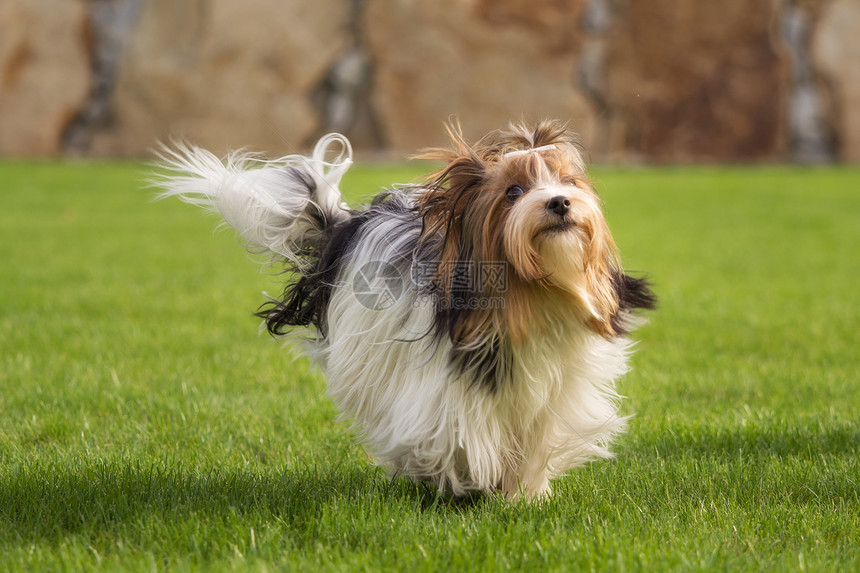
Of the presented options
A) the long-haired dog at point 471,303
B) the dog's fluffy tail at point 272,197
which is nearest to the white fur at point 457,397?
the long-haired dog at point 471,303

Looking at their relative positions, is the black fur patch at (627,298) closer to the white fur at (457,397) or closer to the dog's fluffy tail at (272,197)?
the white fur at (457,397)

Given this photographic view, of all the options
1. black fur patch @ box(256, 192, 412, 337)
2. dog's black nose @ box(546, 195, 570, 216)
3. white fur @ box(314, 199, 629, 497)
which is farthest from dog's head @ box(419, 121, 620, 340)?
black fur patch @ box(256, 192, 412, 337)

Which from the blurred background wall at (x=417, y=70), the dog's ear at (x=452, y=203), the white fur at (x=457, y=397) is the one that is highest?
the blurred background wall at (x=417, y=70)

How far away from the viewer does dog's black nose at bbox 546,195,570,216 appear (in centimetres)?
255

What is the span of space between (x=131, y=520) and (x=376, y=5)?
473 inches

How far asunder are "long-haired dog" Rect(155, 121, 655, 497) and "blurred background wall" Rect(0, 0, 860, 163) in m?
10.5

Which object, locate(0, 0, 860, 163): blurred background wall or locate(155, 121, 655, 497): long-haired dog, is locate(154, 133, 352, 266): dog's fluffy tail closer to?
locate(155, 121, 655, 497): long-haired dog

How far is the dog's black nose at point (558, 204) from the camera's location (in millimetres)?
2551

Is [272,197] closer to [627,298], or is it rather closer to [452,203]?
[452,203]

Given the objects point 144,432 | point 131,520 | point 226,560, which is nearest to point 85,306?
point 144,432

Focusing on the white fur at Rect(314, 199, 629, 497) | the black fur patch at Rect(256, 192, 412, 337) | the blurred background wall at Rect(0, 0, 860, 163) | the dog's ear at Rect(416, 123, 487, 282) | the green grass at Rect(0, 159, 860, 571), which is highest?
the blurred background wall at Rect(0, 0, 860, 163)

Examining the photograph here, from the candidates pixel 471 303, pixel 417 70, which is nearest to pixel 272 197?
pixel 471 303

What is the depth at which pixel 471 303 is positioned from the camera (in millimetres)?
2691

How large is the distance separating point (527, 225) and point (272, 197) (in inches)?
44.0
